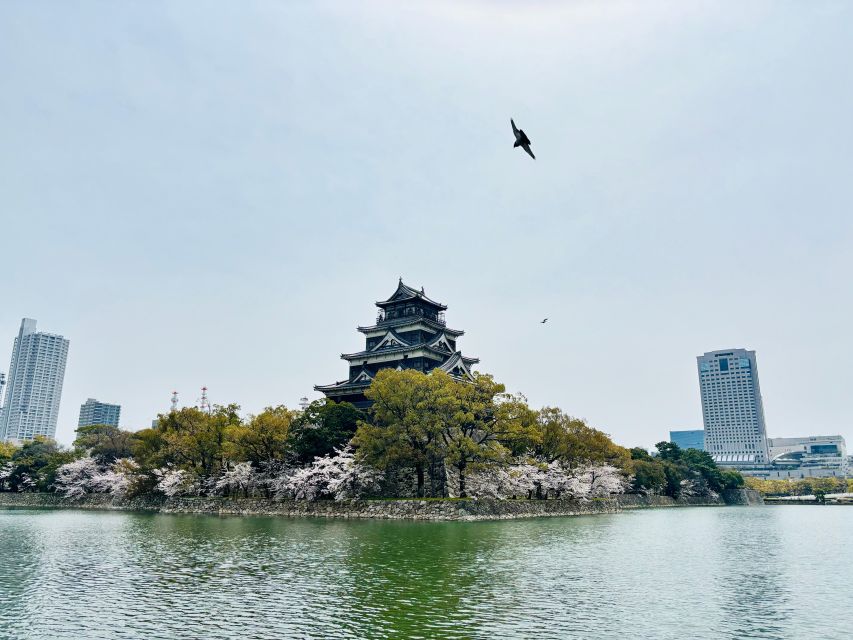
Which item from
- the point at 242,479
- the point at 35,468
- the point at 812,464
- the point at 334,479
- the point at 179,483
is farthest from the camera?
the point at 812,464

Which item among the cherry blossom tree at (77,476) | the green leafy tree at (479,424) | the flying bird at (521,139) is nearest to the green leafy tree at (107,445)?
the cherry blossom tree at (77,476)

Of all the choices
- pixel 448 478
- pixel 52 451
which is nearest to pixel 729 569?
pixel 448 478

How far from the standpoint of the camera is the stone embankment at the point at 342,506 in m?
43.0

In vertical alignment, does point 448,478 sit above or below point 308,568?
above

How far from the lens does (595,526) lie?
132 ft

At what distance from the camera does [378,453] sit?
45.8 metres

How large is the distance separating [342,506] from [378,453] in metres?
5.35

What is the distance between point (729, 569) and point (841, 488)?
4809 inches

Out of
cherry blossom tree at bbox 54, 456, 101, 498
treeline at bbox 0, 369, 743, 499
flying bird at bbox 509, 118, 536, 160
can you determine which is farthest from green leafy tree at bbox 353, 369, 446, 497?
cherry blossom tree at bbox 54, 456, 101, 498

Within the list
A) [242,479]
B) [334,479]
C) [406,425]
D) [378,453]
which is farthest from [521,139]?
[242,479]

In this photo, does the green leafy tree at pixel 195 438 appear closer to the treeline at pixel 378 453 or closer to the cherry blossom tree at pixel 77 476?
the treeline at pixel 378 453

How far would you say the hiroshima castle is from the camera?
61719 mm

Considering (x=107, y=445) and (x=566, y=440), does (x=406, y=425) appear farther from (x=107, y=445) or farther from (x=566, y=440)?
(x=107, y=445)

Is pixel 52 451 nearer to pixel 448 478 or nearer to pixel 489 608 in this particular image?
pixel 448 478
